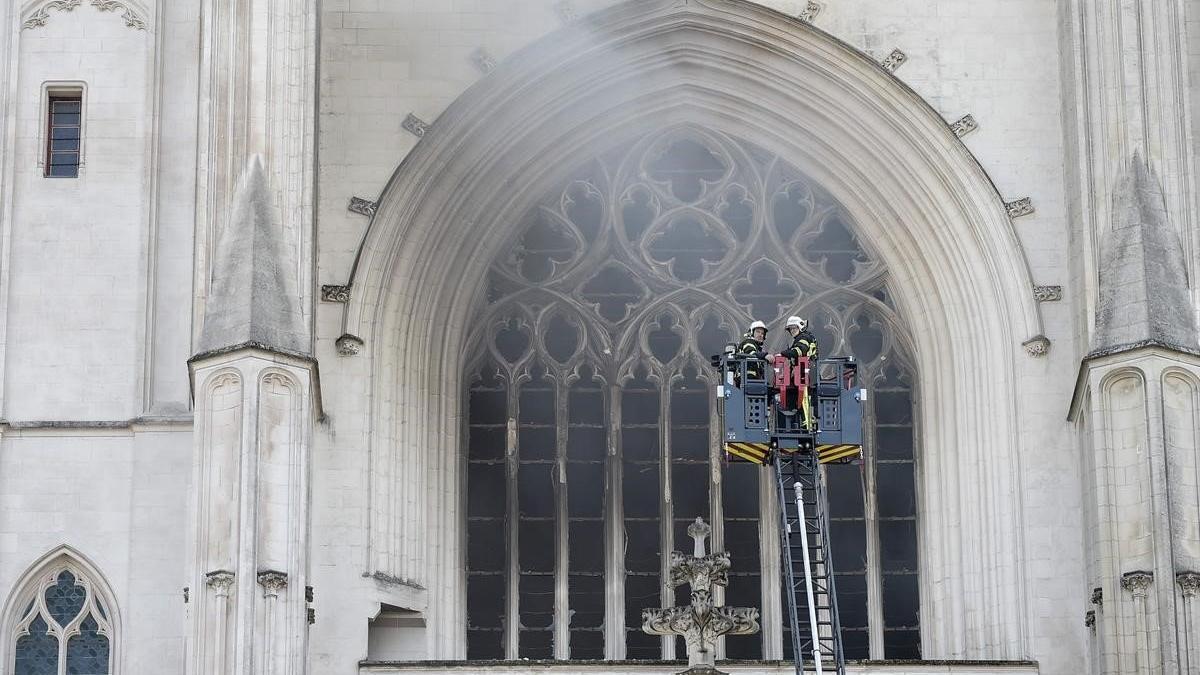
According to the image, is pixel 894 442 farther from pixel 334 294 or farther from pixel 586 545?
pixel 334 294

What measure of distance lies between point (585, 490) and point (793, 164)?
12.2 feet

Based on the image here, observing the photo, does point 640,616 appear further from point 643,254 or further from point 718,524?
point 643,254

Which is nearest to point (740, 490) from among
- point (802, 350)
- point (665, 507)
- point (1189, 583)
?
point (665, 507)

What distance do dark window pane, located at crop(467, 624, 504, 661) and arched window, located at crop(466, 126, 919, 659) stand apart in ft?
0.06

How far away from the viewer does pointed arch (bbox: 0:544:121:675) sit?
30.4 m

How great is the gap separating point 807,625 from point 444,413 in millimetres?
3839

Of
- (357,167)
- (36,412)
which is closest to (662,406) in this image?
(357,167)

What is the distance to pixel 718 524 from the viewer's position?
32.0 metres

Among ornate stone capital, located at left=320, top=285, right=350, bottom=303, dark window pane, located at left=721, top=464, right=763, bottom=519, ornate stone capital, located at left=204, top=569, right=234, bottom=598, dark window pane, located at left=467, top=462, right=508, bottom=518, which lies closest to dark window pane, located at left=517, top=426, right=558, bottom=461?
dark window pane, located at left=467, top=462, right=508, bottom=518

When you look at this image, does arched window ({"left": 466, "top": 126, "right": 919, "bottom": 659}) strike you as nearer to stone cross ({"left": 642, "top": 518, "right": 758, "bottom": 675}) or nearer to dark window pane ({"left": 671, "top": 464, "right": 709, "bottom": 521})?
dark window pane ({"left": 671, "top": 464, "right": 709, "bottom": 521})

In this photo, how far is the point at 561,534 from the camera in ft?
105

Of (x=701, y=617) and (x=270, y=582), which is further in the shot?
(x=270, y=582)

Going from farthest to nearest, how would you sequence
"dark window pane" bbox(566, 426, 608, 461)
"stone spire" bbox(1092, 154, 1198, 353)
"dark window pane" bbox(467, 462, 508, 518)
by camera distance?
"dark window pane" bbox(566, 426, 608, 461) → "dark window pane" bbox(467, 462, 508, 518) → "stone spire" bbox(1092, 154, 1198, 353)

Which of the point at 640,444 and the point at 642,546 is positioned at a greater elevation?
the point at 640,444
